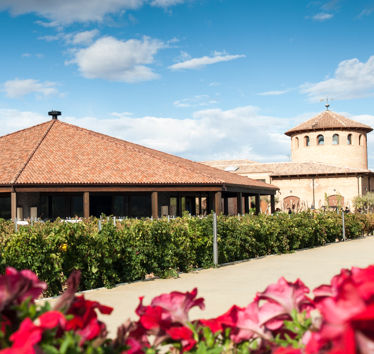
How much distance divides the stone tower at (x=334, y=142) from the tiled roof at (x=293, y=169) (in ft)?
18.9

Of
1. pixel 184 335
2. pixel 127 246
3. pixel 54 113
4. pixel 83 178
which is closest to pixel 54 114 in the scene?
pixel 54 113

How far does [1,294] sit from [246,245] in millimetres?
13983

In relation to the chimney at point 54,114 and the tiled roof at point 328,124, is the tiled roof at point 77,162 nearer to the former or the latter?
the chimney at point 54,114

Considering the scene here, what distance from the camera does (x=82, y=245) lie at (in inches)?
400

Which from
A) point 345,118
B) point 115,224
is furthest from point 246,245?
point 345,118

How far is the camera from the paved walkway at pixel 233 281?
8.80m

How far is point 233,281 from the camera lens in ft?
37.4

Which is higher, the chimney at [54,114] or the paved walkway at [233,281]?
the chimney at [54,114]

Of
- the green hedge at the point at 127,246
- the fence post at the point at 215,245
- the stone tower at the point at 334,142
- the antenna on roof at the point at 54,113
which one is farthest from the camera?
the stone tower at the point at 334,142

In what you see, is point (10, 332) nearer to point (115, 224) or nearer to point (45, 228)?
point (45, 228)

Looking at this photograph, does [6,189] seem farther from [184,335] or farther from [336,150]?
[336,150]

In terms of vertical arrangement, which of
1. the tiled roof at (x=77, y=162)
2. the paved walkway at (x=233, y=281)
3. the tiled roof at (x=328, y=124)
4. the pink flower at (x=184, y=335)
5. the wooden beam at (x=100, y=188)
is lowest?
the paved walkway at (x=233, y=281)

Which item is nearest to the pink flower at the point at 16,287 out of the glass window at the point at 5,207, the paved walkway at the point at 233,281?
the paved walkway at the point at 233,281

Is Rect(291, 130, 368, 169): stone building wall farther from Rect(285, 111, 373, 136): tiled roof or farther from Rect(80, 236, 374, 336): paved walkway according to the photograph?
Rect(80, 236, 374, 336): paved walkway
